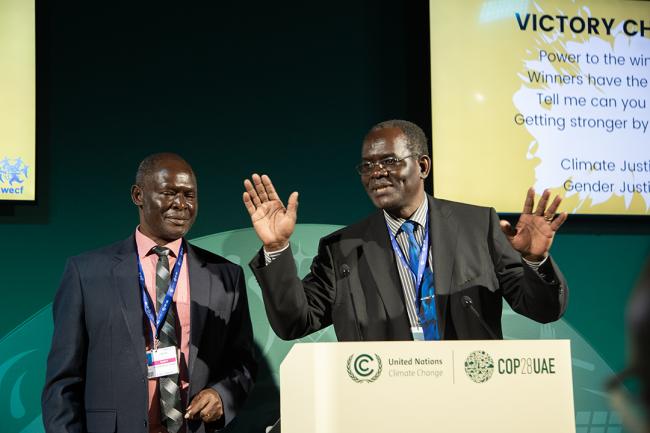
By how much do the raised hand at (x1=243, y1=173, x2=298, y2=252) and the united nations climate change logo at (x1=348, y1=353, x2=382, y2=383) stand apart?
0.78m

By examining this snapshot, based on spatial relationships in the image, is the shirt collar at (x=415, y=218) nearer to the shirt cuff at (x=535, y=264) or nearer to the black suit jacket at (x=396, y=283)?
the black suit jacket at (x=396, y=283)

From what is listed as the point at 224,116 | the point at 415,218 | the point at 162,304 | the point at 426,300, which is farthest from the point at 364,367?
the point at 224,116

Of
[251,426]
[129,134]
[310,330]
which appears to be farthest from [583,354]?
[129,134]

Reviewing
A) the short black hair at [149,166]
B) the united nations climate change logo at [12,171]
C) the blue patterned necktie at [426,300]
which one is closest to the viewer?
the blue patterned necktie at [426,300]

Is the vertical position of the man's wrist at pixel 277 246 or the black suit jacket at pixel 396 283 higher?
the man's wrist at pixel 277 246

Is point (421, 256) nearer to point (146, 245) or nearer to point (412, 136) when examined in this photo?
point (412, 136)

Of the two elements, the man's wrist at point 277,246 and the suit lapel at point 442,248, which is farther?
the suit lapel at point 442,248

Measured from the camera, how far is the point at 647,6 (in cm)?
420

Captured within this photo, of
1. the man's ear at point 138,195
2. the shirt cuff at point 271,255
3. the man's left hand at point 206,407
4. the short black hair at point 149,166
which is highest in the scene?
the short black hair at point 149,166

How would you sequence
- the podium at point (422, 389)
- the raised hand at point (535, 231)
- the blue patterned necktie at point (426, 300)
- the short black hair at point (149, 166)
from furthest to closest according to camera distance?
the short black hair at point (149, 166) → the blue patterned necktie at point (426, 300) → the raised hand at point (535, 231) → the podium at point (422, 389)

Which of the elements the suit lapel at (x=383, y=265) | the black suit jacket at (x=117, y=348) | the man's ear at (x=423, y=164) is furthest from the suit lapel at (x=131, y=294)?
the man's ear at (x=423, y=164)

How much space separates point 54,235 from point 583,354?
2.79 m

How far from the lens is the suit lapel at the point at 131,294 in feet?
8.61

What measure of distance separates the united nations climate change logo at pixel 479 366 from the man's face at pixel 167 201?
1602 millimetres
